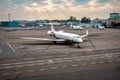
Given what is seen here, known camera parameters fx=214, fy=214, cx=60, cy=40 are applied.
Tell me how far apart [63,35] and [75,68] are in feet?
95.5

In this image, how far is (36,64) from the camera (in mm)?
32562

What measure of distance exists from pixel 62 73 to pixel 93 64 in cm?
696

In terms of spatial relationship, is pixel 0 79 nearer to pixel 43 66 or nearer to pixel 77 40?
pixel 43 66

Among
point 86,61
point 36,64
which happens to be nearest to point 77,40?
point 86,61

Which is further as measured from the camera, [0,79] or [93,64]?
[93,64]

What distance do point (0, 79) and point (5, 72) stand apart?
10.6 feet

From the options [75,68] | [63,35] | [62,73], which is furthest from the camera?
[63,35]

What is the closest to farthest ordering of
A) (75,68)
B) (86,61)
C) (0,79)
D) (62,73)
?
(0,79) → (62,73) → (75,68) → (86,61)

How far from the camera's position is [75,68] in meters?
29.5

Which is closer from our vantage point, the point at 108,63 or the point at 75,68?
the point at 75,68

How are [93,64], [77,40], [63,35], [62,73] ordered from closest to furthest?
1. [62,73]
2. [93,64]
3. [77,40]
4. [63,35]

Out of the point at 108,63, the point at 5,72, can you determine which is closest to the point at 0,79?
the point at 5,72

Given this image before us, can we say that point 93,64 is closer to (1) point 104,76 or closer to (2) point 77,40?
(1) point 104,76

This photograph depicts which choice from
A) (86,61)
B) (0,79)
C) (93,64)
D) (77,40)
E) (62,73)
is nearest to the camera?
(0,79)
